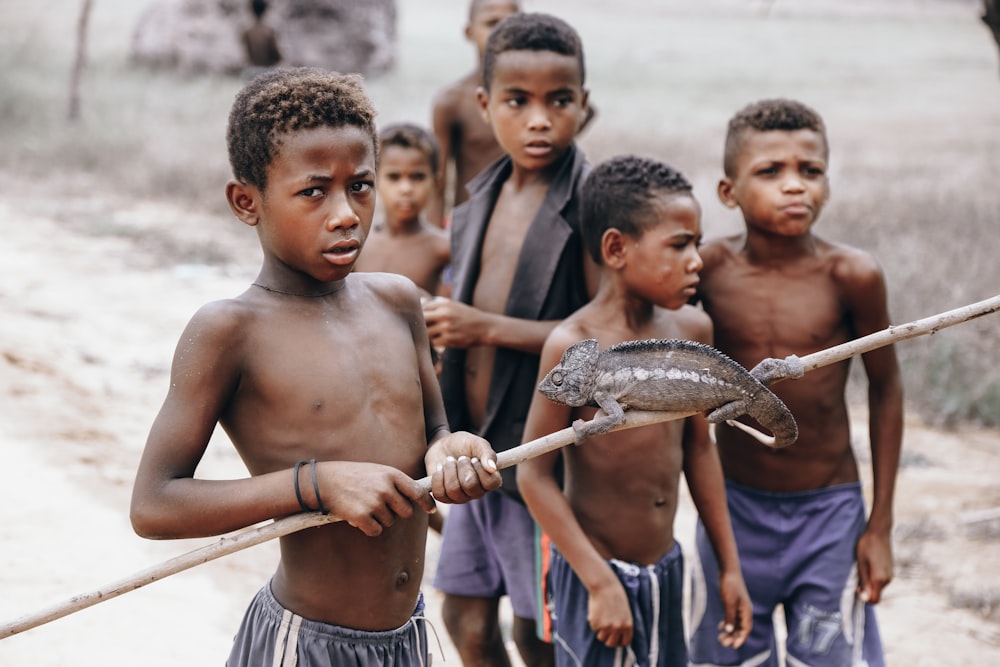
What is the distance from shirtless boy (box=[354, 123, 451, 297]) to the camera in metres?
4.26

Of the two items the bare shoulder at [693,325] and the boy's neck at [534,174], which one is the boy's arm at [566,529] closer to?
the bare shoulder at [693,325]

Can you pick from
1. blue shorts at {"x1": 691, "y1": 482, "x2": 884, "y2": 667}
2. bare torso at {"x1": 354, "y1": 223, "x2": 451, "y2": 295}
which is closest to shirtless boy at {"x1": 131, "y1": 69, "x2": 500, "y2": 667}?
blue shorts at {"x1": 691, "y1": 482, "x2": 884, "y2": 667}

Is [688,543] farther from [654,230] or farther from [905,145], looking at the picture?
[905,145]

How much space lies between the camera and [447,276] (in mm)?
4395

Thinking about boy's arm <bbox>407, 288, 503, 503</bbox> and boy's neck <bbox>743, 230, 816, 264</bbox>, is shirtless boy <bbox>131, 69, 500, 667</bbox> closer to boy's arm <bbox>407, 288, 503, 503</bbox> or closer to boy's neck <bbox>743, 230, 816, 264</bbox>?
boy's arm <bbox>407, 288, 503, 503</bbox>

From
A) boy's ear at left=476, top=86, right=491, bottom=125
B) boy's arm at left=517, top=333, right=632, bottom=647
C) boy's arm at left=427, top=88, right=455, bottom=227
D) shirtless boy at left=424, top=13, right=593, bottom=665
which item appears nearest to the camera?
boy's arm at left=517, top=333, right=632, bottom=647

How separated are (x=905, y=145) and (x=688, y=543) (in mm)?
8402

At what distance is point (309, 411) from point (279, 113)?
0.56m

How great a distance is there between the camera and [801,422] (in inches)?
119

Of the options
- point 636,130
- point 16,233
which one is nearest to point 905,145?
point 636,130

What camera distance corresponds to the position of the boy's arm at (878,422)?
2984 millimetres

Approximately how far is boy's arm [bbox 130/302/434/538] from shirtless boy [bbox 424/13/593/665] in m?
1.05

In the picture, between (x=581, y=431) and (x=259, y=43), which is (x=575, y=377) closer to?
(x=581, y=431)

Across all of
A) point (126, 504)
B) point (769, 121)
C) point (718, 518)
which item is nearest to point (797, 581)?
point (718, 518)
